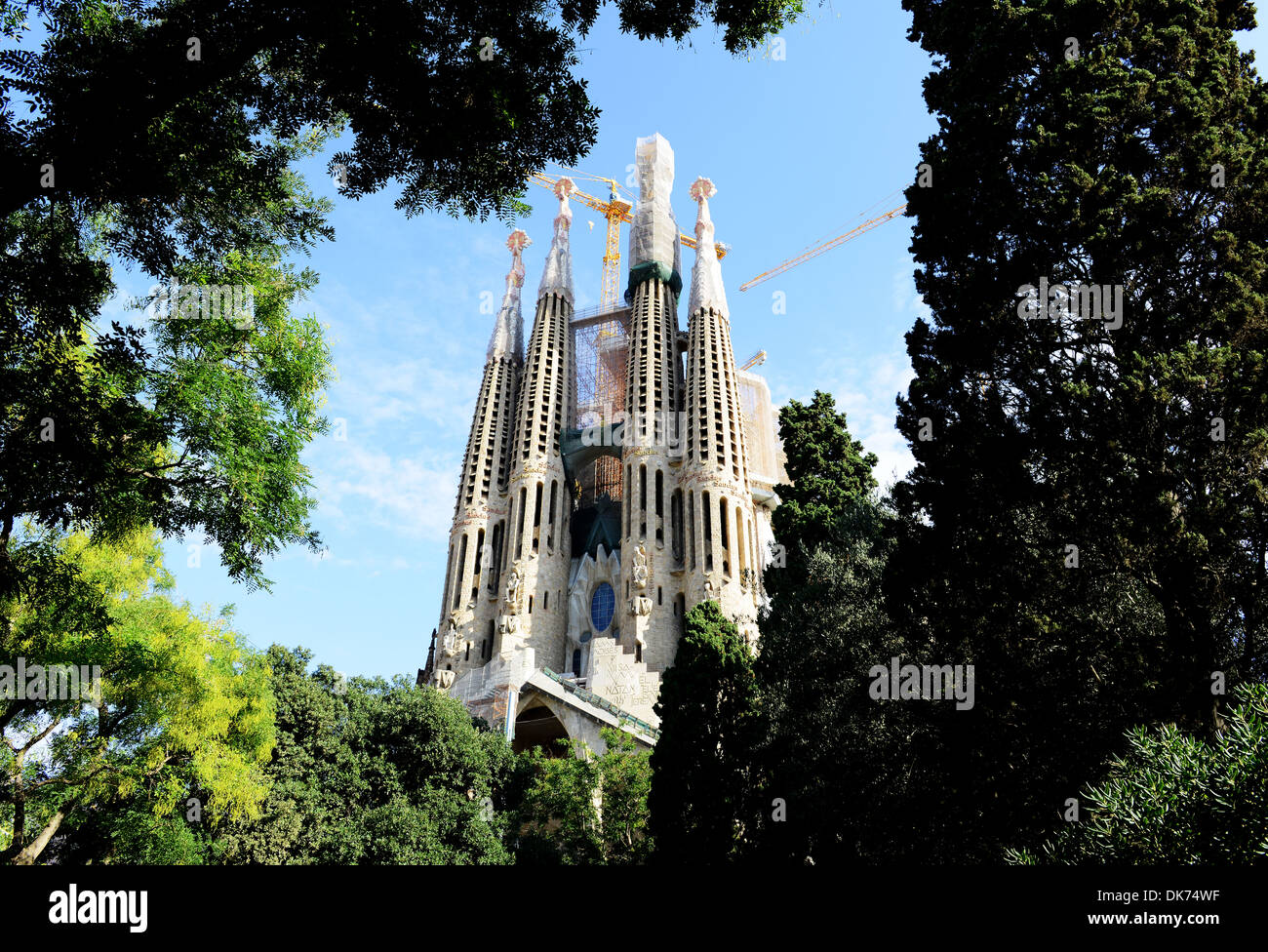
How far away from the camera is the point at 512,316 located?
66688mm

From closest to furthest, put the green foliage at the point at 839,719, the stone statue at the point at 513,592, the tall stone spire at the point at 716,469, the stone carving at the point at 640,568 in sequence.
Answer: the green foliage at the point at 839,719 < the tall stone spire at the point at 716,469 < the stone carving at the point at 640,568 < the stone statue at the point at 513,592

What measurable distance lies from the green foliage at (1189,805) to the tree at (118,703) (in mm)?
14404

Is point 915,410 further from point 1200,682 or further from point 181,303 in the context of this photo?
point 181,303

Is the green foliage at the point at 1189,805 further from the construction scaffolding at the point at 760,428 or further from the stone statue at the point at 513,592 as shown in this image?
the construction scaffolding at the point at 760,428

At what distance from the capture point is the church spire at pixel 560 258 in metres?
65.8

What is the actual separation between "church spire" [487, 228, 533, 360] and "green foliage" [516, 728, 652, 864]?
41.1 meters

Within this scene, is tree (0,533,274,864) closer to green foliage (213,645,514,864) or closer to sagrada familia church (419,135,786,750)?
green foliage (213,645,514,864)

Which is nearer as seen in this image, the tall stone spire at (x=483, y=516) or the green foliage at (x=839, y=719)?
the green foliage at (x=839, y=719)

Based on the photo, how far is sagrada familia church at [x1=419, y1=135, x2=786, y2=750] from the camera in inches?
1822

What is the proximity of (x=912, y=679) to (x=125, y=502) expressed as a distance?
37.1ft

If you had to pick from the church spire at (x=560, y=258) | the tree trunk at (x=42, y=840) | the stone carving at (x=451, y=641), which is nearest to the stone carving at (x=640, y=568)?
the stone carving at (x=451, y=641)

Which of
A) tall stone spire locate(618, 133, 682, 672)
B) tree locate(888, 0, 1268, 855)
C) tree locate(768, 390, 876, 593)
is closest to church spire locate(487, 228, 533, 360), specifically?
tall stone spire locate(618, 133, 682, 672)

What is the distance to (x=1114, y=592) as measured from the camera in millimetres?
11133
